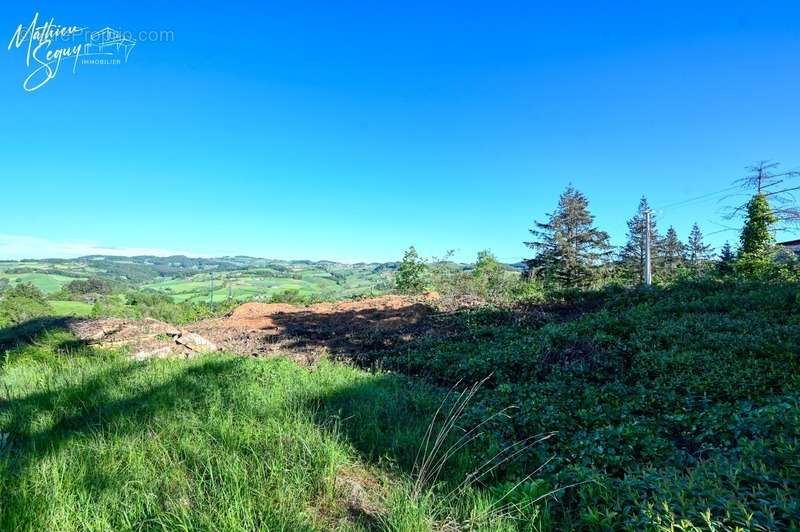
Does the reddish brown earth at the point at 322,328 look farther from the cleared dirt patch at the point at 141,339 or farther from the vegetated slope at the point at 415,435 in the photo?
the vegetated slope at the point at 415,435

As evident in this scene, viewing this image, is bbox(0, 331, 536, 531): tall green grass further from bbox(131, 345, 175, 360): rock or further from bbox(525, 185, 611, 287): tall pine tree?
bbox(525, 185, 611, 287): tall pine tree

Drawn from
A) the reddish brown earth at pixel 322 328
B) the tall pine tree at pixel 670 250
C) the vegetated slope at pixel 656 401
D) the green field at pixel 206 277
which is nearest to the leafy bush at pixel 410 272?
the green field at pixel 206 277

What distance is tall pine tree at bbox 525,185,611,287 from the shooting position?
3008 cm

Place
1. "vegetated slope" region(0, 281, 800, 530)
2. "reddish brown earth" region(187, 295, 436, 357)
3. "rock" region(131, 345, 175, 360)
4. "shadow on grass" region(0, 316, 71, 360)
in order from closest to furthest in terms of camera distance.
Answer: "vegetated slope" region(0, 281, 800, 530) → "rock" region(131, 345, 175, 360) → "shadow on grass" region(0, 316, 71, 360) → "reddish brown earth" region(187, 295, 436, 357)

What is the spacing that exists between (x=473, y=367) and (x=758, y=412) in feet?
10.0

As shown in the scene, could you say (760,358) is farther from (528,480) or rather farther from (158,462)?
(158,462)

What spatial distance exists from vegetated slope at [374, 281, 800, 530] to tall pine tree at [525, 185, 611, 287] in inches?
905

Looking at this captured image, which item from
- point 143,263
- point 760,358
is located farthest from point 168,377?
point 143,263

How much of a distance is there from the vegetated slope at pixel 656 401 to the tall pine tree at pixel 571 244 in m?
23.0

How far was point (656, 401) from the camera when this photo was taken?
3.50m

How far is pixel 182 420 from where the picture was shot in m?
3.12

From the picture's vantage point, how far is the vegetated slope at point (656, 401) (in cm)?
176

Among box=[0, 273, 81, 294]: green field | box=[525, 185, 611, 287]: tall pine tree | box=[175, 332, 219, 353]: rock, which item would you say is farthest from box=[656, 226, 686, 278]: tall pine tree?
box=[0, 273, 81, 294]: green field

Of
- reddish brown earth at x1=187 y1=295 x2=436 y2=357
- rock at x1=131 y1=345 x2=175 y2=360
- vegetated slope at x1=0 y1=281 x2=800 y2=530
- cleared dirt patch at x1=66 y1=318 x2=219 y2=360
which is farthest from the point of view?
reddish brown earth at x1=187 y1=295 x2=436 y2=357
